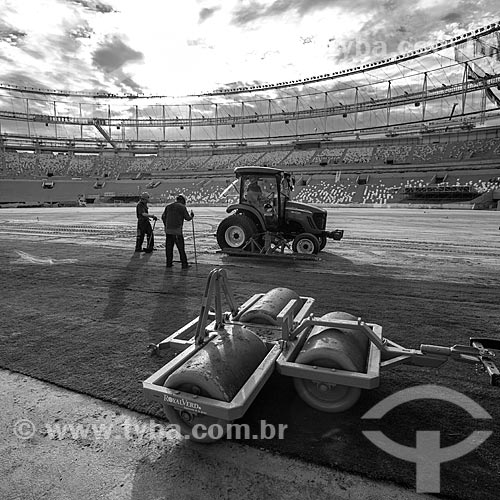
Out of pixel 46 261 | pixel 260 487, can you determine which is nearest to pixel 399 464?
pixel 260 487

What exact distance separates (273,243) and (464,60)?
5432 centimetres

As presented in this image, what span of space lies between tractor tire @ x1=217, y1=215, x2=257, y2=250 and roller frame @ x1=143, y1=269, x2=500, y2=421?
239 inches

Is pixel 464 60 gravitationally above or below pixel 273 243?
above

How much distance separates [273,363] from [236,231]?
23.5 ft

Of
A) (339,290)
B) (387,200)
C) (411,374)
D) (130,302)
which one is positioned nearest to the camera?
(411,374)

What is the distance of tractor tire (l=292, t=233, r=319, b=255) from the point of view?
9.59m

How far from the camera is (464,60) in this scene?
4916 centimetres

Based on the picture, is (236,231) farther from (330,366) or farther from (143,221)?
(330,366)

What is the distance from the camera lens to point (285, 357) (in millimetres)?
2910

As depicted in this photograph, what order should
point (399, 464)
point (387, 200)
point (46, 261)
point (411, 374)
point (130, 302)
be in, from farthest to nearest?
1. point (387, 200)
2. point (46, 261)
3. point (130, 302)
4. point (411, 374)
5. point (399, 464)

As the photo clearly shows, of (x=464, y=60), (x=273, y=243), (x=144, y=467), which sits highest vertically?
(x=464, y=60)

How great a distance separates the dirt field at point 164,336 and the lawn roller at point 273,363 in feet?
0.74

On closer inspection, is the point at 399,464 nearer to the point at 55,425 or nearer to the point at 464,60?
the point at 55,425

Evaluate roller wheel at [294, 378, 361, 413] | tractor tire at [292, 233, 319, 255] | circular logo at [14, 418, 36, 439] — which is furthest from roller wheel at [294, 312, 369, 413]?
tractor tire at [292, 233, 319, 255]
